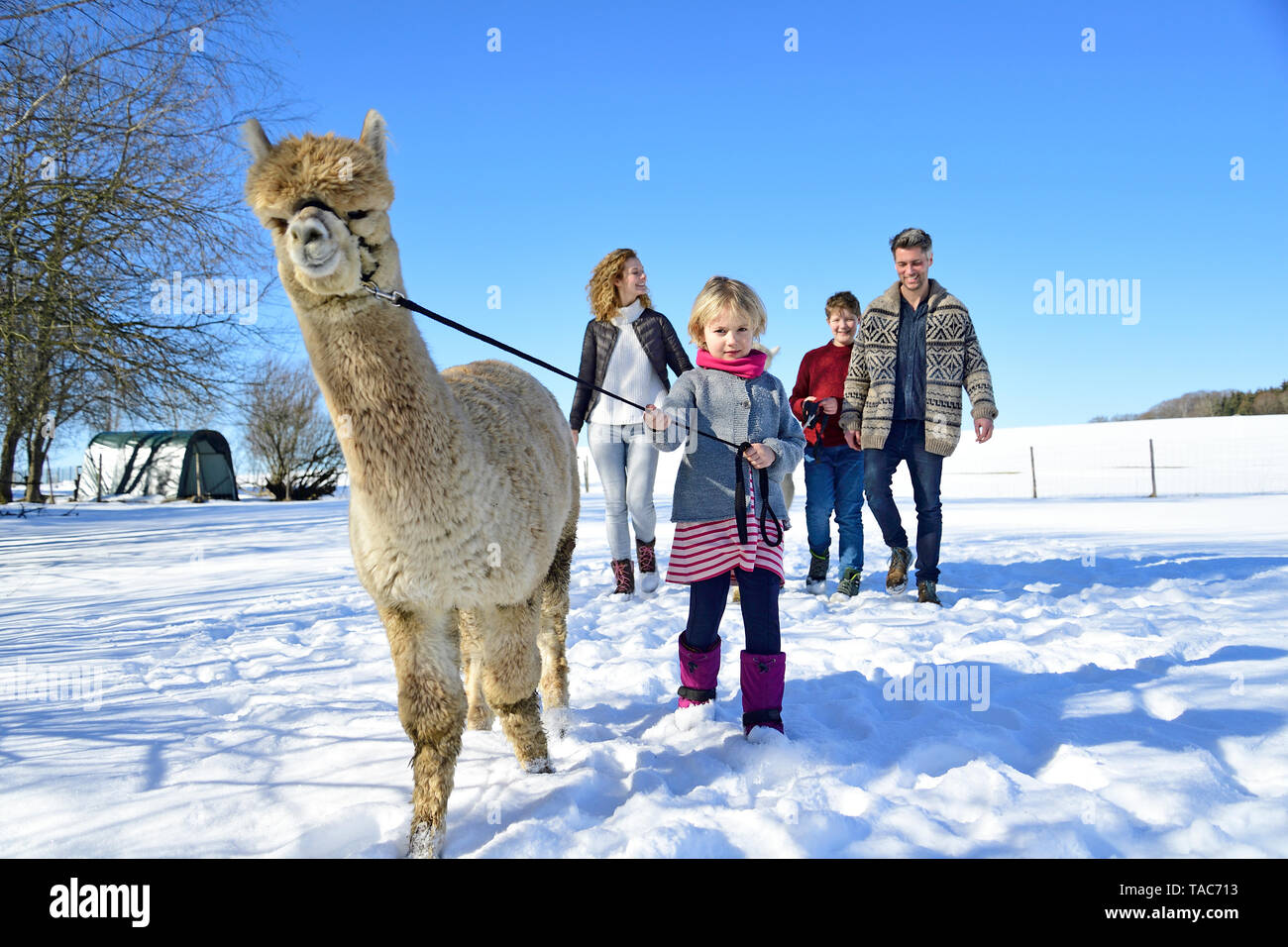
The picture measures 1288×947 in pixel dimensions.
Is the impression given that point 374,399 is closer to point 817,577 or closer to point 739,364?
point 739,364

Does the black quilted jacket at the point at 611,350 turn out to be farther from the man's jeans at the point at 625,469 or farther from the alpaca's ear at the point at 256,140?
the alpaca's ear at the point at 256,140

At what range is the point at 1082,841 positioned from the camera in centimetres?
180

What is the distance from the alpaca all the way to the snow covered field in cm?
40

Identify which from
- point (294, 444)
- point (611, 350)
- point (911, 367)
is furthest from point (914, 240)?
point (294, 444)

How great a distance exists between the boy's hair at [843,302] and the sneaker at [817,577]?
2.01 m

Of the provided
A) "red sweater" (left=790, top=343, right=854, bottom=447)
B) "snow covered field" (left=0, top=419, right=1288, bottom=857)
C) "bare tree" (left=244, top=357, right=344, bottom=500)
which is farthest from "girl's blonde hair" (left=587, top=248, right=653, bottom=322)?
"bare tree" (left=244, top=357, right=344, bottom=500)

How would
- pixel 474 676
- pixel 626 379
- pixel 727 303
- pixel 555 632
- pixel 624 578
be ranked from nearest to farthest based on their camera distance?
pixel 727 303 → pixel 474 676 → pixel 555 632 → pixel 626 379 → pixel 624 578

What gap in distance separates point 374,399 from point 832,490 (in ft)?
14.9

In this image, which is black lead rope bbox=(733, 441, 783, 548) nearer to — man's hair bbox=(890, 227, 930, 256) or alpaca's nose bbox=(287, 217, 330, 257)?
alpaca's nose bbox=(287, 217, 330, 257)

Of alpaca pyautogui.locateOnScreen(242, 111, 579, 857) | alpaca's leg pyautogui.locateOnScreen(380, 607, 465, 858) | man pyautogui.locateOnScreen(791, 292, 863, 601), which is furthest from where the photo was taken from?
man pyautogui.locateOnScreen(791, 292, 863, 601)

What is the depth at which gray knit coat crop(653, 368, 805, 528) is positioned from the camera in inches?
114

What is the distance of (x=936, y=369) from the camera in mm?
4957

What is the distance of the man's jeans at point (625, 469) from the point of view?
507cm
